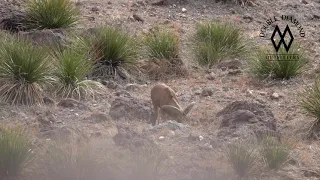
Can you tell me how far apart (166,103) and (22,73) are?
2147mm

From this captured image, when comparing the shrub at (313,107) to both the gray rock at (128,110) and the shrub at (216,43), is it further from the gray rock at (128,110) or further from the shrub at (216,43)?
the shrub at (216,43)

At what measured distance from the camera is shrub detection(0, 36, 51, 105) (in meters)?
10.9

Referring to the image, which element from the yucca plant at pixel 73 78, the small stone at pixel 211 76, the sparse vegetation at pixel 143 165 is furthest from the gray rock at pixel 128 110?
the small stone at pixel 211 76

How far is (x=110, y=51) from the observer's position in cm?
1299

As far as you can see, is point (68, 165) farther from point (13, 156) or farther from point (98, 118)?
point (98, 118)

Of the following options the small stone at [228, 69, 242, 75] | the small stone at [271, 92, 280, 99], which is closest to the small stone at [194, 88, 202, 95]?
the small stone at [271, 92, 280, 99]

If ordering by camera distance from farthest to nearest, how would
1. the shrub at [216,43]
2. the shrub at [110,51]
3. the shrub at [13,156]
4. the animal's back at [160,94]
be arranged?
1. the shrub at [216,43]
2. the shrub at [110,51]
3. the animal's back at [160,94]
4. the shrub at [13,156]

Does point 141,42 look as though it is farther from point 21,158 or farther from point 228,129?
point 21,158

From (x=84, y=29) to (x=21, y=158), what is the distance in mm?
7248

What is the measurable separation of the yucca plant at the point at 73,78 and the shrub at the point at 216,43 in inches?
114

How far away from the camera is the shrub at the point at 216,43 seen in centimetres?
1420

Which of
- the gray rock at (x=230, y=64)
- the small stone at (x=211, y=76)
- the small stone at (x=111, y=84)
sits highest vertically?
the small stone at (x=111, y=84)

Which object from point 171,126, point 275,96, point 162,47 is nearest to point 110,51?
point 162,47

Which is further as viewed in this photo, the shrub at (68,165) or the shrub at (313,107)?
the shrub at (313,107)
